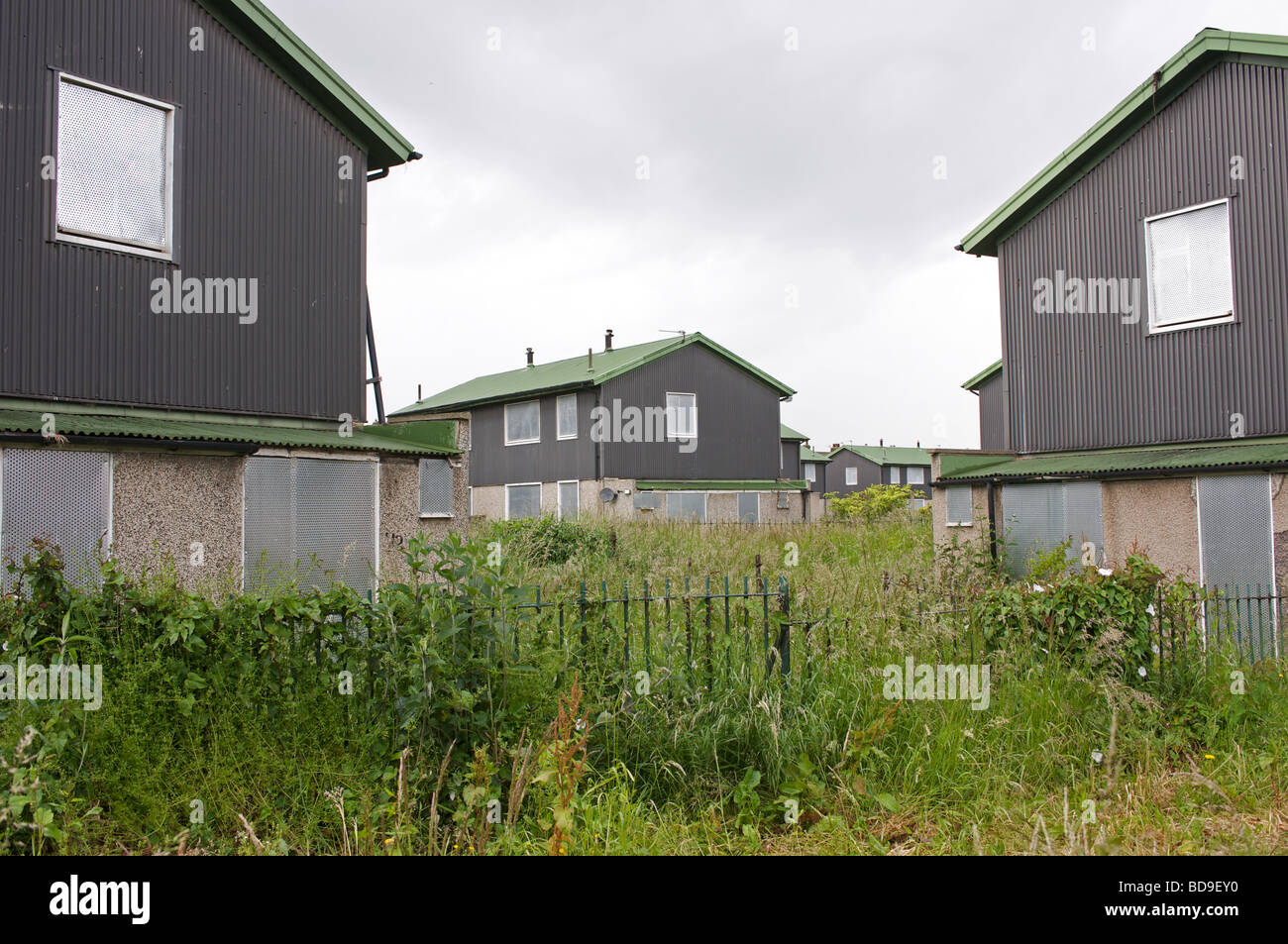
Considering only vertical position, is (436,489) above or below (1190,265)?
below

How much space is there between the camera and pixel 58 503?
8.26m

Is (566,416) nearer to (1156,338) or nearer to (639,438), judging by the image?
(639,438)

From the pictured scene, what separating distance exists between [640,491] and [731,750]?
2281cm

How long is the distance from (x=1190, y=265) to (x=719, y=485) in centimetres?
1907

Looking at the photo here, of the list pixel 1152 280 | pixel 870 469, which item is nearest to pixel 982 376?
pixel 1152 280

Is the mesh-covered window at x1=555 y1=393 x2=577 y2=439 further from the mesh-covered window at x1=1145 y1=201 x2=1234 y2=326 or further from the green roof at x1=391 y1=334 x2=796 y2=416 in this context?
the mesh-covered window at x1=1145 y1=201 x2=1234 y2=326

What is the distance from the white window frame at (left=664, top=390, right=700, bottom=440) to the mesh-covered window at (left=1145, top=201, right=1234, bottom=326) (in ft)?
59.5

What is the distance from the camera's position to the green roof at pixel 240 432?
27.3 ft

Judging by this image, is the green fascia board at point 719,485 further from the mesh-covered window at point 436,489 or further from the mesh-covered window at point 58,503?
the mesh-covered window at point 58,503

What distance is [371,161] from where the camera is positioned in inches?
509

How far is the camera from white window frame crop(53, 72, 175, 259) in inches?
363

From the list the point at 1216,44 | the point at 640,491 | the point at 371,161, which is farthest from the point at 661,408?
the point at 1216,44

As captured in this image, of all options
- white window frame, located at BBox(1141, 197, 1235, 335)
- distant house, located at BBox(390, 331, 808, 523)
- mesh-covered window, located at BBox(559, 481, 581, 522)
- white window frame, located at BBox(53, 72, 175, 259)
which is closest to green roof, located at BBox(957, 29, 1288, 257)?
white window frame, located at BBox(1141, 197, 1235, 335)
